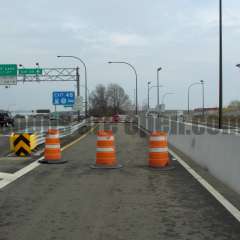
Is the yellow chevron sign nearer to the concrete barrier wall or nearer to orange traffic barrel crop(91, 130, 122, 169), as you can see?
orange traffic barrel crop(91, 130, 122, 169)

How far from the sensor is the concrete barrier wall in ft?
37.3

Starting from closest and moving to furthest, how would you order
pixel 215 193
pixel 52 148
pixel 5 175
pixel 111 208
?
pixel 111 208, pixel 215 193, pixel 5 175, pixel 52 148

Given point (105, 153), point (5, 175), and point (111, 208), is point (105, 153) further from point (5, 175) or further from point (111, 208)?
point (111, 208)

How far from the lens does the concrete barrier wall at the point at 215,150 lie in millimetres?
11383

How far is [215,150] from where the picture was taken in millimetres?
13797

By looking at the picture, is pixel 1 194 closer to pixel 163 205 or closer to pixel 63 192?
pixel 63 192

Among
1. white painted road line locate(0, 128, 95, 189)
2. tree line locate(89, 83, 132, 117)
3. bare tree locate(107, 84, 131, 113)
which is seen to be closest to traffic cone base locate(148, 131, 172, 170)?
white painted road line locate(0, 128, 95, 189)

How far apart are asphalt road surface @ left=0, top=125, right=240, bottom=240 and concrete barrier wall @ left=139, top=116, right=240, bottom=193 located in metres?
0.76

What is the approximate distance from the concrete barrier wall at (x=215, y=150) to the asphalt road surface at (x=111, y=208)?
2.48ft

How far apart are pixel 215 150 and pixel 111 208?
5502 mm

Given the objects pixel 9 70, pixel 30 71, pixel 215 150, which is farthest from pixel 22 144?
pixel 30 71

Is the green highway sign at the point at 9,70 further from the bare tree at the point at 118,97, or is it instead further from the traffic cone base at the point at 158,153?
the bare tree at the point at 118,97

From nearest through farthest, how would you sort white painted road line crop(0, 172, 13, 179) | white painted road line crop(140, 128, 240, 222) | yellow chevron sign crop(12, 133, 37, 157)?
white painted road line crop(140, 128, 240, 222), white painted road line crop(0, 172, 13, 179), yellow chevron sign crop(12, 133, 37, 157)

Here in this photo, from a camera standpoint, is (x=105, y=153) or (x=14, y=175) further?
(x=105, y=153)
